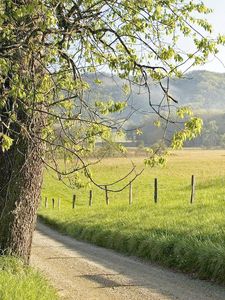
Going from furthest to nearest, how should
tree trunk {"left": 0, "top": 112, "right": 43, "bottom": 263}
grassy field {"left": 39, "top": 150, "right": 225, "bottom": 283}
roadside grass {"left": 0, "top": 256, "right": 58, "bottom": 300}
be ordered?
grassy field {"left": 39, "top": 150, "right": 225, "bottom": 283}
tree trunk {"left": 0, "top": 112, "right": 43, "bottom": 263}
roadside grass {"left": 0, "top": 256, "right": 58, "bottom": 300}

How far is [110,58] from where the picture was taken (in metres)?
8.27

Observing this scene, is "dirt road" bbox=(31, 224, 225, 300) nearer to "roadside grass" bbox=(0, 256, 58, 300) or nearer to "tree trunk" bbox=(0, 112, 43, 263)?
"roadside grass" bbox=(0, 256, 58, 300)

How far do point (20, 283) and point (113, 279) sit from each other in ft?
12.8

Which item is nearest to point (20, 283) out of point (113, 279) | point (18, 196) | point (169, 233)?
point (18, 196)

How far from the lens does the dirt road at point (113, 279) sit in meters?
9.32

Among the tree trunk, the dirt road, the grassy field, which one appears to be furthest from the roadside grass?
the grassy field

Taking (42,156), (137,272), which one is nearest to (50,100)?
(42,156)

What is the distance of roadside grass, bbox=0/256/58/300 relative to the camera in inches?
273

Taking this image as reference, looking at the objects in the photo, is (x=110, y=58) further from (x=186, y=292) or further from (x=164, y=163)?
(x=186, y=292)

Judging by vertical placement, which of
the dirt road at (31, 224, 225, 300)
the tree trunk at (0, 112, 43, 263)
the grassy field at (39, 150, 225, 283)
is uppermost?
the tree trunk at (0, 112, 43, 263)

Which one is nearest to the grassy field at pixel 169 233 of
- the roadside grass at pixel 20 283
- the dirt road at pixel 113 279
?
the dirt road at pixel 113 279

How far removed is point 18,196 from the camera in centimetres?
Answer: 884

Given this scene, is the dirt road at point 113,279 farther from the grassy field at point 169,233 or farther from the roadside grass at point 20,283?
the roadside grass at point 20,283

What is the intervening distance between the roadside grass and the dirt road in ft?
3.61
